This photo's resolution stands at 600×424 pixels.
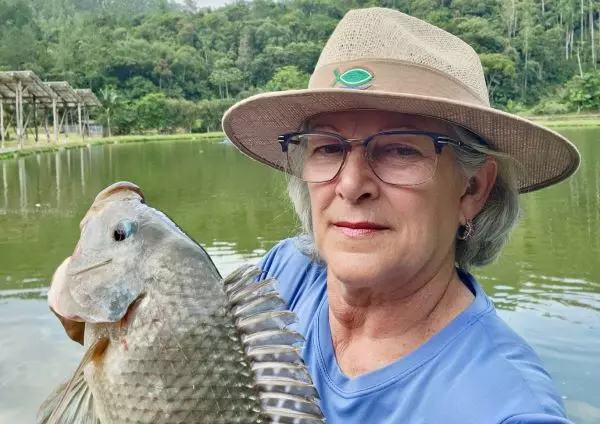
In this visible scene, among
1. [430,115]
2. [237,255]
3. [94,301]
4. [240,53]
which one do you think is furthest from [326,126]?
[240,53]

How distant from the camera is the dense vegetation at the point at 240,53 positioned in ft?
194

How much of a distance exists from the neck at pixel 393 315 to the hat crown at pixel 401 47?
50 cm

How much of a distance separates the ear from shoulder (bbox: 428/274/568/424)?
387 mm

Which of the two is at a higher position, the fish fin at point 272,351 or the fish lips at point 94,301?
the fish lips at point 94,301

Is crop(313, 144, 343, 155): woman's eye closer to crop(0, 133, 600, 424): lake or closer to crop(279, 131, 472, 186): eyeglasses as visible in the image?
crop(279, 131, 472, 186): eyeglasses

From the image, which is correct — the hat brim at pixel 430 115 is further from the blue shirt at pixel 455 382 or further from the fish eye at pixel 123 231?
the fish eye at pixel 123 231

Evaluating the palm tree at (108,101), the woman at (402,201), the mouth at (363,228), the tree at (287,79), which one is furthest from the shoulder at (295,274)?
the tree at (287,79)

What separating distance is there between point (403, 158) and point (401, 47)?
28cm

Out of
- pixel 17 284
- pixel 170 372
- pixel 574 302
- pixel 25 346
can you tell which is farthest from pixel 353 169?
pixel 17 284

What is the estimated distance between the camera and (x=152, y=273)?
1.27 metres

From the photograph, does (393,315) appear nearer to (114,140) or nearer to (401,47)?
(401,47)

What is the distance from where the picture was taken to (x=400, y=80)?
5.34 feet

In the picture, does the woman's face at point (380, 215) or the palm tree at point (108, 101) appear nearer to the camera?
the woman's face at point (380, 215)

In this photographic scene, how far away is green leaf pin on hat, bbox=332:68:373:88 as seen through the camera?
1640mm
